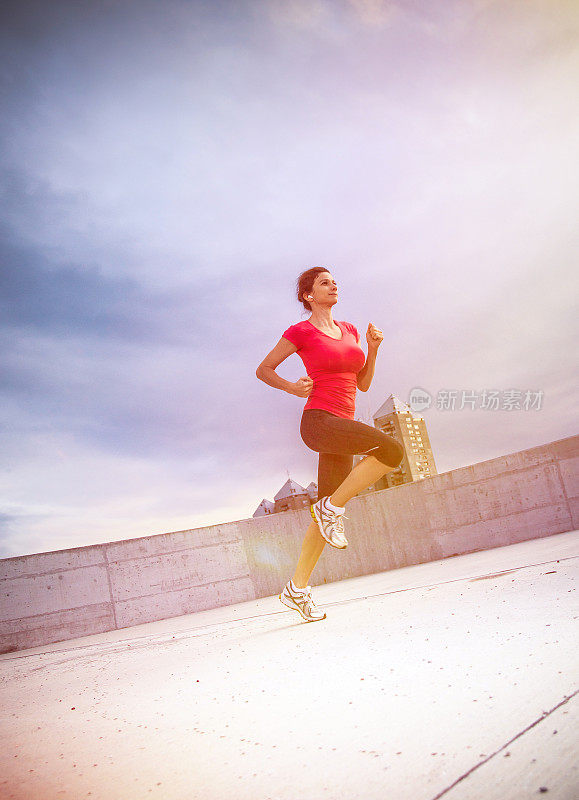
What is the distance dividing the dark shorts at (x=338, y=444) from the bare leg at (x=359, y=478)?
4cm

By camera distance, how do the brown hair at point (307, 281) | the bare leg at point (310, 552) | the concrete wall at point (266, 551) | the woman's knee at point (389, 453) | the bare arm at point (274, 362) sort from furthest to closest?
the concrete wall at point (266, 551) → the brown hair at point (307, 281) → the bare arm at point (274, 362) → the bare leg at point (310, 552) → the woman's knee at point (389, 453)

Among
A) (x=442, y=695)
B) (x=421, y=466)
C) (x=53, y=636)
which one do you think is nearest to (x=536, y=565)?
(x=442, y=695)

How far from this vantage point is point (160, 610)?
672 cm

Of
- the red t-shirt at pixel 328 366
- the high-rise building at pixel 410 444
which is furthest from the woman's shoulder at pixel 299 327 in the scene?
the high-rise building at pixel 410 444

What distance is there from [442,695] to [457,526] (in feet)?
19.7

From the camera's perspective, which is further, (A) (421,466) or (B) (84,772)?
(A) (421,466)

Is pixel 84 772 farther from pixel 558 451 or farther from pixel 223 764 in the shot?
pixel 558 451

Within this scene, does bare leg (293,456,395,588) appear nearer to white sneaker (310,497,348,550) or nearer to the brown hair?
white sneaker (310,497,348,550)

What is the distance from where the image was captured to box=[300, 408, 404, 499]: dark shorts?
8.76ft

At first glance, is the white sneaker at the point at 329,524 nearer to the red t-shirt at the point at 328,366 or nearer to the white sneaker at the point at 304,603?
the white sneaker at the point at 304,603

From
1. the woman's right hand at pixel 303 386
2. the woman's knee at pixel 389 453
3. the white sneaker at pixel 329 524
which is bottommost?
the white sneaker at pixel 329 524

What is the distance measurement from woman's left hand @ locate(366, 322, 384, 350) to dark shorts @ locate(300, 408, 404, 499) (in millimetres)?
556

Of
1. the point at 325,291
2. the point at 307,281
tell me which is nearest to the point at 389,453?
the point at 325,291

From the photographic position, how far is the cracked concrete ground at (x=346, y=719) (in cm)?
71
